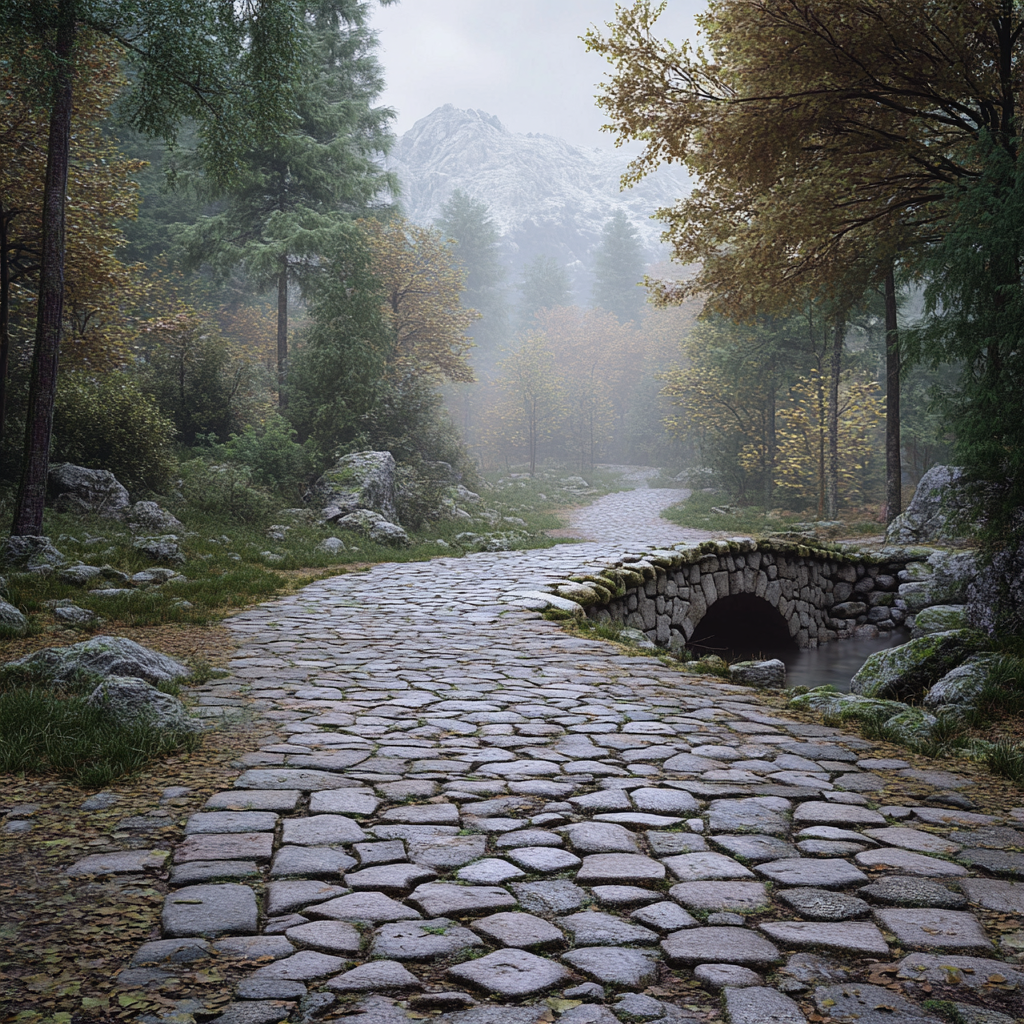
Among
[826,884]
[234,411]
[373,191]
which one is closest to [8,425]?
[234,411]

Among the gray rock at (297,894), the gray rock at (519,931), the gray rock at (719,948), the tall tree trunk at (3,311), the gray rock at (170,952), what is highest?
the tall tree trunk at (3,311)

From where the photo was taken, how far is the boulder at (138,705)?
355cm

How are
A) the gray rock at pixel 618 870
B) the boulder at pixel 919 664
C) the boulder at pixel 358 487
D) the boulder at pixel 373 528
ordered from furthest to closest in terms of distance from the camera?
the boulder at pixel 358 487
the boulder at pixel 373 528
the boulder at pixel 919 664
the gray rock at pixel 618 870

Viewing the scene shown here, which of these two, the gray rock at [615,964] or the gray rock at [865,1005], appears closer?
the gray rock at [865,1005]

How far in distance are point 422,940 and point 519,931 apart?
27 cm

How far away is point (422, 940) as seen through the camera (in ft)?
6.41

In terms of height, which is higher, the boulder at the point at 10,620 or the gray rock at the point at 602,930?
the boulder at the point at 10,620

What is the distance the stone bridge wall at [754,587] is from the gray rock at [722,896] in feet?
19.2

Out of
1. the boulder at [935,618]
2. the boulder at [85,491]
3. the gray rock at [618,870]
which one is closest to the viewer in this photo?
the gray rock at [618,870]

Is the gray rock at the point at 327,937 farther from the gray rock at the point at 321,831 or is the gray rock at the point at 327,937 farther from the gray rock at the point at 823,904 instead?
the gray rock at the point at 823,904

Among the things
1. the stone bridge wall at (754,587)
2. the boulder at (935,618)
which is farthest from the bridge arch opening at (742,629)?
the boulder at (935,618)

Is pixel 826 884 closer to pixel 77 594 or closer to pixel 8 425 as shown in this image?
pixel 77 594

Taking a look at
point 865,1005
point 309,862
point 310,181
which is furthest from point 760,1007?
point 310,181

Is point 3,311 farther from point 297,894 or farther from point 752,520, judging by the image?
point 752,520
